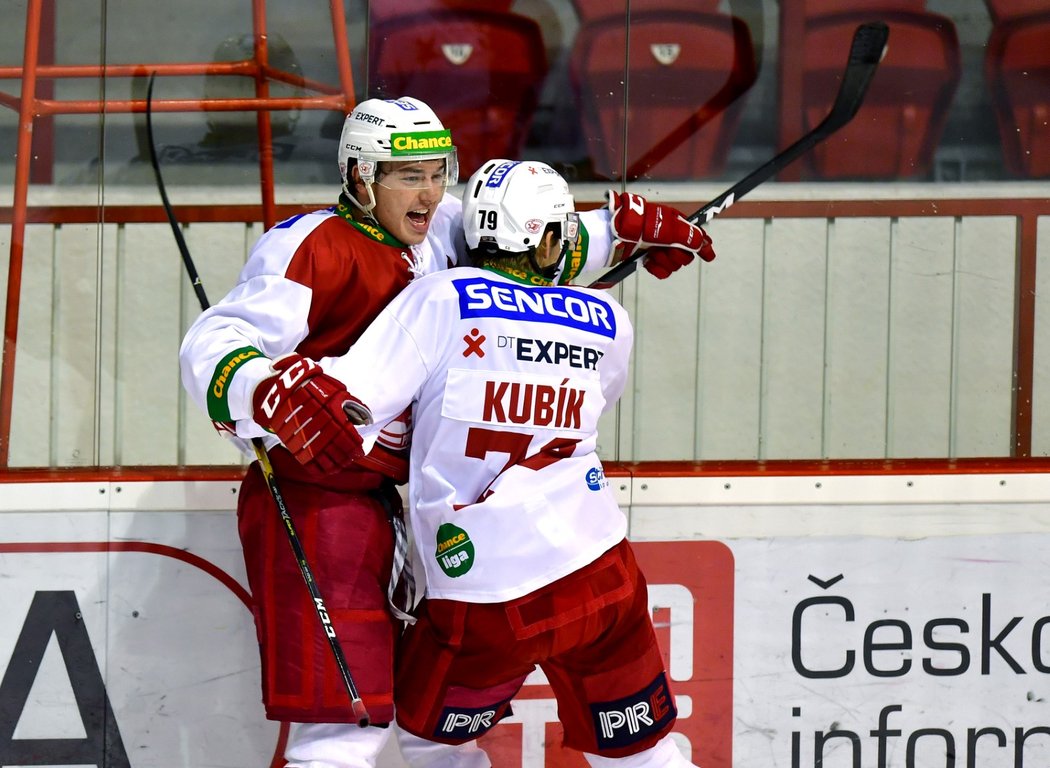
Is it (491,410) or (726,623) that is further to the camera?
(726,623)

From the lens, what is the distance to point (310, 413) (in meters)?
2.03

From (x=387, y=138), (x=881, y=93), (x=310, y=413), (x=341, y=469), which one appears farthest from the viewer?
(x=881, y=93)

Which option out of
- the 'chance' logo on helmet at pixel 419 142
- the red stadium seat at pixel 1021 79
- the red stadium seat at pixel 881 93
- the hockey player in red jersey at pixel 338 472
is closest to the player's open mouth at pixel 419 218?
the hockey player in red jersey at pixel 338 472

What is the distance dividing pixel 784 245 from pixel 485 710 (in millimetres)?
1135

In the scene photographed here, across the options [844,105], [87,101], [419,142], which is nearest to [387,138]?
[419,142]

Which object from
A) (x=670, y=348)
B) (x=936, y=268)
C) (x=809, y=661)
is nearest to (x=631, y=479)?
(x=670, y=348)

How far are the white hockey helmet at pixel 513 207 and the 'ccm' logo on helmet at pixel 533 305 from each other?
8cm

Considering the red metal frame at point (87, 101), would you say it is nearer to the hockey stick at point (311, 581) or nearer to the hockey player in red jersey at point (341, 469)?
the hockey player in red jersey at point (341, 469)

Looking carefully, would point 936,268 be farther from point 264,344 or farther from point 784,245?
point 264,344

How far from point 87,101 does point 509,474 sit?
1.15 meters

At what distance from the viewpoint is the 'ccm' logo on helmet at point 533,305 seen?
2.28 metres

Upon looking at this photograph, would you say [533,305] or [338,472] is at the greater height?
[533,305]

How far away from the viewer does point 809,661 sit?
9.36ft

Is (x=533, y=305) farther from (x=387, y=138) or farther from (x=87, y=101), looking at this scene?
(x=87, y=101)
